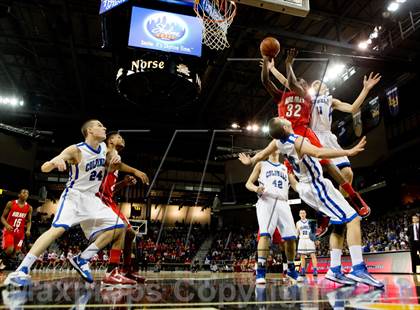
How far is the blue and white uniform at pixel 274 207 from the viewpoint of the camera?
430 cm

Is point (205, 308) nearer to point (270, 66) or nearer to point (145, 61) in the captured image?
point (270, 66)

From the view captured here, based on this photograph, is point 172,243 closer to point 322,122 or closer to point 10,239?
point 10,239

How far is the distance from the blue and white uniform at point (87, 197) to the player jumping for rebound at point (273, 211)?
5.65 ft

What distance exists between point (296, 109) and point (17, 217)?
18.4 ft

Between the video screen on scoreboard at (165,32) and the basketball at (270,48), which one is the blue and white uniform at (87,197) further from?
the video screen on scoreboard at (165,32)

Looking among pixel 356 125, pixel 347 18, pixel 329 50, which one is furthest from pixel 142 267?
pixel 347 18

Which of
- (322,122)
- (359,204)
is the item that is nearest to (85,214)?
(359,204)

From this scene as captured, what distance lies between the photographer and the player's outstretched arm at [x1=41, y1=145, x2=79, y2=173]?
2875mm

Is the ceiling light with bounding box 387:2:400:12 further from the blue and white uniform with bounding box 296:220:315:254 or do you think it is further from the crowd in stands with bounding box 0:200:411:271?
the crowd in stands with bounding box 0:200:411:271

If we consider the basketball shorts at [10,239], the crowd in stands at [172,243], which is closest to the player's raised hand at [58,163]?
the basketball shorts at [10,239]

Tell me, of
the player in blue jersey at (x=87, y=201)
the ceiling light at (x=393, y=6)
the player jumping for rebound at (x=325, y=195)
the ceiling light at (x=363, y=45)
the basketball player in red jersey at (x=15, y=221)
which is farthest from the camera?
the ceiling light at (x=363, y=45)

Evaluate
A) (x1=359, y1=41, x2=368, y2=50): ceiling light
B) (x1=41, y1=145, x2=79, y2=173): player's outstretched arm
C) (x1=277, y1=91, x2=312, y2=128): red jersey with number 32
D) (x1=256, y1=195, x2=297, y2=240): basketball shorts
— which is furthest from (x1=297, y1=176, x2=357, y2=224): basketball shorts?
(x1=359, y1=41, x2=368, y2=50): ceiling light

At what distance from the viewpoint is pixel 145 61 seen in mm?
7121

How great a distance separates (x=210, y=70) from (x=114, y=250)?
36.0ft
